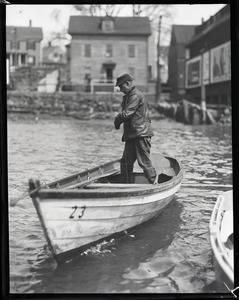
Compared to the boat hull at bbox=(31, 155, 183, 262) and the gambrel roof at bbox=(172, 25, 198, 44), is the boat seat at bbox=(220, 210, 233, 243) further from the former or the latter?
the gambrel roof at bbox=(172, 25, 198, 44)

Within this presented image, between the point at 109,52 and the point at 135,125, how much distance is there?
0.95 metres

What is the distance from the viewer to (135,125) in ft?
13.0

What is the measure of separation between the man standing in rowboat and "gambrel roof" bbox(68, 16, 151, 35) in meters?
0.46

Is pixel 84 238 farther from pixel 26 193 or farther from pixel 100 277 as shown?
pixel 26 193

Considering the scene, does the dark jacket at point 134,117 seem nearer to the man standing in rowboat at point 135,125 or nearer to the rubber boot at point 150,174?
the man standing in rowboat at point 135,125

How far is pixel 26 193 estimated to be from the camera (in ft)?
11.2

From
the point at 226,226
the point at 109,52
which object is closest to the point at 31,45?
the point at 109,52

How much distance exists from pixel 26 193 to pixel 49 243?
0.52 meters

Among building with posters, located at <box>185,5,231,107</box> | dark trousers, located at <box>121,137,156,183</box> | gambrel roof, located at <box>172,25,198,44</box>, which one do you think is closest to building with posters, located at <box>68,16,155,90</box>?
gambrel roof, located at <box>172,25,198,44</box>

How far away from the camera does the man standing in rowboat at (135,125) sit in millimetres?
3918

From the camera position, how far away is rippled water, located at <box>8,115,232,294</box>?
300 cm

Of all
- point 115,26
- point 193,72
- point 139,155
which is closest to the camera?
point 115,26

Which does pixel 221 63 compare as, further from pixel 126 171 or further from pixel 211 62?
pixel 126 171

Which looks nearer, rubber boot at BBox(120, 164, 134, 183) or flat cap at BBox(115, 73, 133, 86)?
flat cap at BBox(115, 73, 133, 86)
